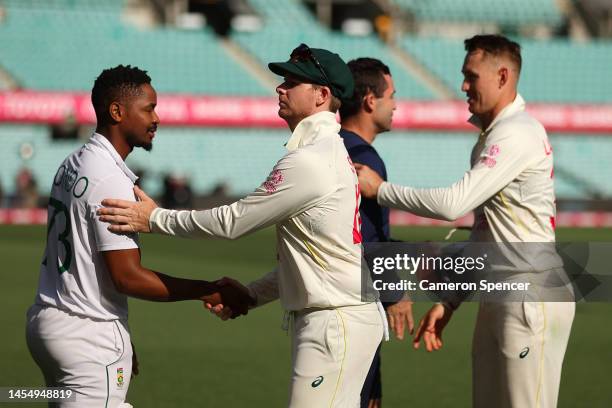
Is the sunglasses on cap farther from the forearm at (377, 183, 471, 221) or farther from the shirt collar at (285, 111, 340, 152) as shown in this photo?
the forearm at (377, 183, 471, 221)

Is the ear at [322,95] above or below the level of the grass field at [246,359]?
above

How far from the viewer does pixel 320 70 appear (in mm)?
4707

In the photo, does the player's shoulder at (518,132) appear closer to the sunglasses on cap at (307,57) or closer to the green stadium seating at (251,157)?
the sunglasses on cap at (307,57)

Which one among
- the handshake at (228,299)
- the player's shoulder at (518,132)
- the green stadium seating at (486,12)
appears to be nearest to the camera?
the handshake at (228,299)

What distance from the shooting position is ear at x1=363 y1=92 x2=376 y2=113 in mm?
6020

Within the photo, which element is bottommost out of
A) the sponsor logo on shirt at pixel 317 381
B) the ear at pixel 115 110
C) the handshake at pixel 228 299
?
the sponsor logo on shirt at pixel 317 381

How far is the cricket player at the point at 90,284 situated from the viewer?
176 inches

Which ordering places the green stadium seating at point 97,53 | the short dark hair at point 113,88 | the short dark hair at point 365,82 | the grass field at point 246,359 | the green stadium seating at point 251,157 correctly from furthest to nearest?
the green stadium seating at point 97,53 < the green stadium seating at point 251,157 < the grass field at point 246,359 < the short dark hair at point 365,82 < the short dark hair at point 113,88

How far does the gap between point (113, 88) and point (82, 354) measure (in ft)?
3.99

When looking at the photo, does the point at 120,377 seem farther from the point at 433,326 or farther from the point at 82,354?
the point at 433,326

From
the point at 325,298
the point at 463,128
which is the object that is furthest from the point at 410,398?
the point at 463,128

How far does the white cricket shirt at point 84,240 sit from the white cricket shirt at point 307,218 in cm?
27

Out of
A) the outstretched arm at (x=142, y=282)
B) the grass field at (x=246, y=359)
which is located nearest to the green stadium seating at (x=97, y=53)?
the grass field at (x=246, y=359)

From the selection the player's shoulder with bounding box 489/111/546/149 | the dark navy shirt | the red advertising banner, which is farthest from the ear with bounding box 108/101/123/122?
the red advertising banner
